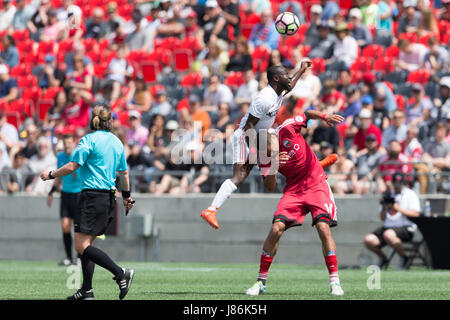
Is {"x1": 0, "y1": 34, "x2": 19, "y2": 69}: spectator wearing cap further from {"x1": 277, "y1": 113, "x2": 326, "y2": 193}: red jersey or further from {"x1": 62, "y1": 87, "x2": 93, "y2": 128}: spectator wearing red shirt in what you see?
{"x1": 277, "y1": 113, "x2": 326, "y2": 193}: red jersey

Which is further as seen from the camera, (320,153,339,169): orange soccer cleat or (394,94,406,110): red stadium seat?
(394,94,406,110): red stadium seat

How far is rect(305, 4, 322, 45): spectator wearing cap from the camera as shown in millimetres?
24281

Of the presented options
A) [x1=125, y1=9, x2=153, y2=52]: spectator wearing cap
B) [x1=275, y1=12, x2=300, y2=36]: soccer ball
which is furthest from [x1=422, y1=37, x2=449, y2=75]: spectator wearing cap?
[x1=125, y1=9, x2=153, y2=52]: spectator wearing cap

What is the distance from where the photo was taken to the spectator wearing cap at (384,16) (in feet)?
78.9

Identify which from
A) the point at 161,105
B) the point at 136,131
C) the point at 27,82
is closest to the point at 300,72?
the point at 136,131

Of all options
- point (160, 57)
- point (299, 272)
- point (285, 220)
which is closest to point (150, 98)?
point (160, 57)

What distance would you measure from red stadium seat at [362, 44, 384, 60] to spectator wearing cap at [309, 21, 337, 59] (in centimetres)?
74

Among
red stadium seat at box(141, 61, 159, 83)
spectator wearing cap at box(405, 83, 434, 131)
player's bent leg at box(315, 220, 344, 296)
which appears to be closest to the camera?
player's bent leg at box(315, 220, 344, 296)

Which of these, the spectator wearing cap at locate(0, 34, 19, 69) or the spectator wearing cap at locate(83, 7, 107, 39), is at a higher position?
the spectator wearing cap at locate(83, 7, 107, 39)

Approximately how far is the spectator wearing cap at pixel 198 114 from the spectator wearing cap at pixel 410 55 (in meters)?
3.93

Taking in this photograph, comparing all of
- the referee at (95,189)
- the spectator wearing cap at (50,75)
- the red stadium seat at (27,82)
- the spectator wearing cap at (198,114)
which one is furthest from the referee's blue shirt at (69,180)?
the red stadium seat at (27,82)

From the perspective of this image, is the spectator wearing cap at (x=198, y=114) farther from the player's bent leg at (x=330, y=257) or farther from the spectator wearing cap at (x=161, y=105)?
the player's bent leg at (x=330, y=257)

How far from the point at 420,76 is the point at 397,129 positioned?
1990 mm
